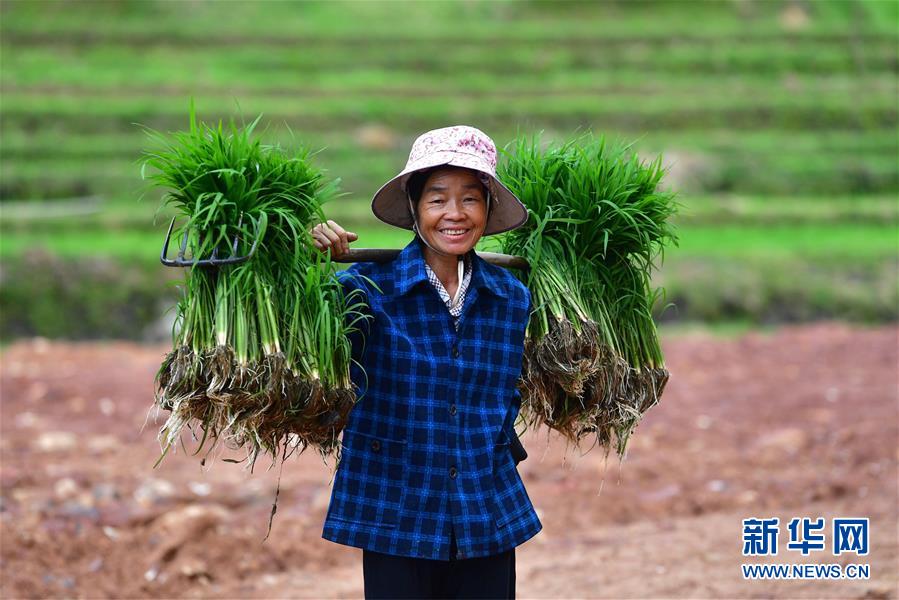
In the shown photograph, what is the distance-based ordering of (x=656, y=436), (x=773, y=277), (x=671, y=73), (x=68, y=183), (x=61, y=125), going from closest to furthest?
(x=656, y=436) → (x=773, y=277) → (x=68, y=183) → (x=61, y=125) → (x=671, y=73)

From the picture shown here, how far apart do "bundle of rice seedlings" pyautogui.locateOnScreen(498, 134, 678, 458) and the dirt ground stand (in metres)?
0.33

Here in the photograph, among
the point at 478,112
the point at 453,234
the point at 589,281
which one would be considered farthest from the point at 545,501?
the point at 478,112

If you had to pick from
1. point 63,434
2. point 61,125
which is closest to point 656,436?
point 63,434

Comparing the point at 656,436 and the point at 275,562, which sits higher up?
the point at 656,436

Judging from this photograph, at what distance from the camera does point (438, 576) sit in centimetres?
277

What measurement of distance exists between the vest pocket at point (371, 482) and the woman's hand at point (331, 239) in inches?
19.1

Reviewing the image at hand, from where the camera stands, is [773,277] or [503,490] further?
[773,277]

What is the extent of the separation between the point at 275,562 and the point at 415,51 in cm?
1751

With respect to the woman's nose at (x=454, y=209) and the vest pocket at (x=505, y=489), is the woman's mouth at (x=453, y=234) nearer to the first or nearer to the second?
the woman's nose at (x=454, y=209)

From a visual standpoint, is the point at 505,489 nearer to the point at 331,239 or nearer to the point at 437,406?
the point at 437,406

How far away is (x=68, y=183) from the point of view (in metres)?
15.4

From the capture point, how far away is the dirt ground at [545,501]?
4.79 meters

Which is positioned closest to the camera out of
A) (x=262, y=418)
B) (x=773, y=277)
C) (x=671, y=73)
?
(x=262, y=418)

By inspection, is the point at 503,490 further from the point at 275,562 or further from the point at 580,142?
the point at 275,562
